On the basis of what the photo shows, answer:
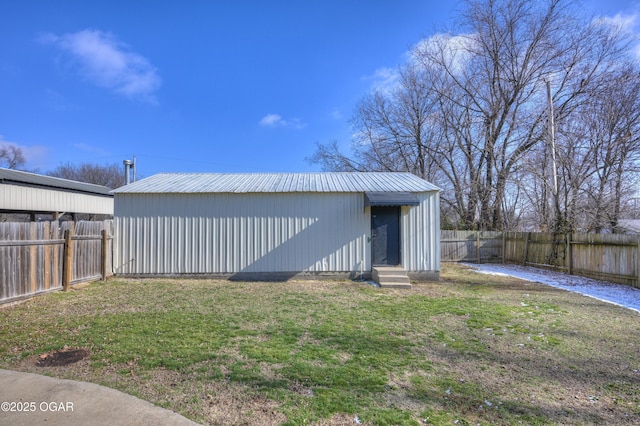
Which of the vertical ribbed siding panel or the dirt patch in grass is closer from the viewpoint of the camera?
the dirt patch in grass

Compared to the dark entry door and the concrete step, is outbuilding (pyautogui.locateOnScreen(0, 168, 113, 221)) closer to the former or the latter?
the dark entry door

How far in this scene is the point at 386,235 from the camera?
10320mm

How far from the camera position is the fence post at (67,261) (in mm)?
7805

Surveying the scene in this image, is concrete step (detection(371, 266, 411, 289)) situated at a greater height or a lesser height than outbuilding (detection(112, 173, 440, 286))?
lesser

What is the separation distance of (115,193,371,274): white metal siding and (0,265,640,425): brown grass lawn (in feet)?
8.94

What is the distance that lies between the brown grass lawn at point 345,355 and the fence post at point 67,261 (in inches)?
28.9

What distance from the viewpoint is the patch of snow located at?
7.42 m

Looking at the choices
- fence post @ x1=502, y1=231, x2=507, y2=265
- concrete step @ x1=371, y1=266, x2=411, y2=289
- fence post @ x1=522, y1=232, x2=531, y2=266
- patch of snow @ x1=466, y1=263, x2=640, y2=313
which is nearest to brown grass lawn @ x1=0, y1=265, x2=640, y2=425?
patch of snow @ x1=466, y1=263, x2=640, y2=313

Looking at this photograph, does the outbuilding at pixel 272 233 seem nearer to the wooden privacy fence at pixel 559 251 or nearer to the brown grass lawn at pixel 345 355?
the brown grass lawn at pixel 345 355

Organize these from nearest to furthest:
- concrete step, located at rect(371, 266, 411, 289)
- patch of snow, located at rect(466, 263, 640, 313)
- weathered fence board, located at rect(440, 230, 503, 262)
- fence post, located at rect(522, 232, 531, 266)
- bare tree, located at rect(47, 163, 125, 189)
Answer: patch of snow, located at rect(466, 263, 640, 313)
concrete step, located at rect(371, 266, 411, 289)
fence post, located at rect(522, 232, 531, 266)
weathered fence board, located at rect(440, 230, 503, 262)
bare tree, located at rect(47, 163, 125, 189)

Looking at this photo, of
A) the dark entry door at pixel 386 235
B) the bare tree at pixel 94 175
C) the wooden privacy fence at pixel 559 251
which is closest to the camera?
the wooden privacy fence at pixel 559 251

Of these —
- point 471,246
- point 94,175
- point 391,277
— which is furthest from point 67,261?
point 94,175

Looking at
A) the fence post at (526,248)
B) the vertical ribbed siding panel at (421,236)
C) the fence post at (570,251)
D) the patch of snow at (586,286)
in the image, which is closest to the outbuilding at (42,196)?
the vertical ribbed siding panel at (421,236)

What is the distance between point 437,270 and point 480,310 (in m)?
3.59
